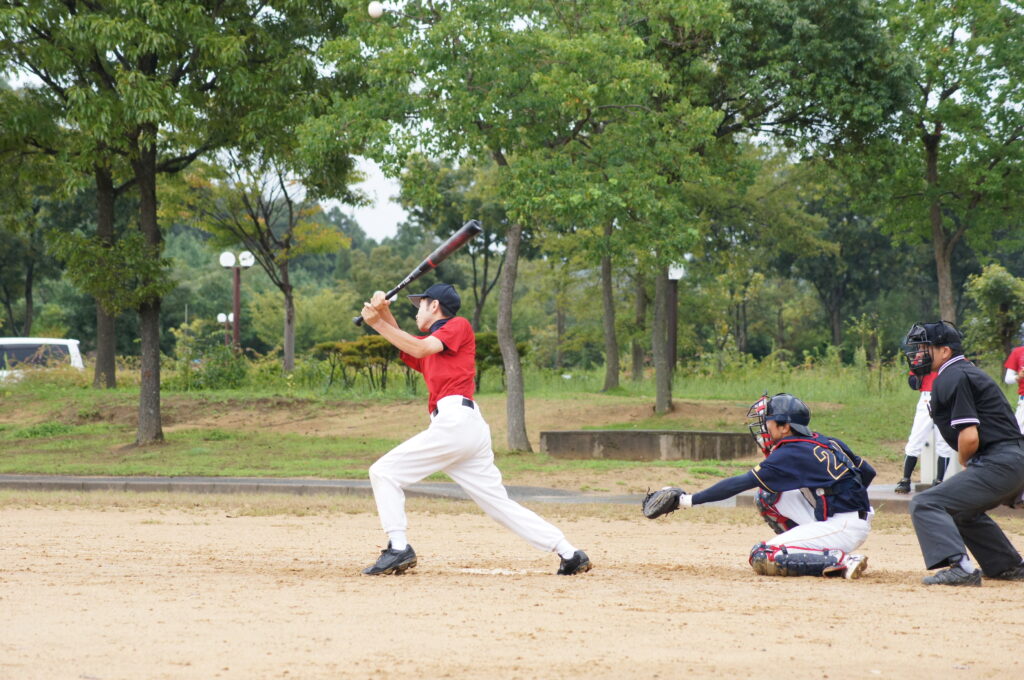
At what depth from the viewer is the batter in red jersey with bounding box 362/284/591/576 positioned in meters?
6.89

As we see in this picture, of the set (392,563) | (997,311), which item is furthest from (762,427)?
(997,311)

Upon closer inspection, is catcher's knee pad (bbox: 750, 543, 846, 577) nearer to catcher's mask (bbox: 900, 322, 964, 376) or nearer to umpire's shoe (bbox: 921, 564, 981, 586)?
umpire's shoe (bbox: 921, 564, 981, 586)

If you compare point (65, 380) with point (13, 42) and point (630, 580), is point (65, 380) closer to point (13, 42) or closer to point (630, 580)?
point (13, 42)

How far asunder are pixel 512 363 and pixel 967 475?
39.2ft

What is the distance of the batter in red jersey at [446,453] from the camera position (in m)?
6.89

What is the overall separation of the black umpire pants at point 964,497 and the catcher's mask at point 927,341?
682 millimetres

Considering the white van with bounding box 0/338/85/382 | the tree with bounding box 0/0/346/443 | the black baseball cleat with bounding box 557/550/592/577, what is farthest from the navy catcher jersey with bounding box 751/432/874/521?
the white van with bounding box 0/338/85/382

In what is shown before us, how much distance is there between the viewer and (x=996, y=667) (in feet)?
15.8

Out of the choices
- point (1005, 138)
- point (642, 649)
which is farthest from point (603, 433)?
point (642, 649)

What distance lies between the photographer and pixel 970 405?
693 centimetres

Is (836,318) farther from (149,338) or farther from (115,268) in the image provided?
(115,268)

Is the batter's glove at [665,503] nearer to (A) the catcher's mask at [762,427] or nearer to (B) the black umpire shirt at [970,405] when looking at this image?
(A) the catcher's mask at [762,427]

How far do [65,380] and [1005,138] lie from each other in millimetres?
21817

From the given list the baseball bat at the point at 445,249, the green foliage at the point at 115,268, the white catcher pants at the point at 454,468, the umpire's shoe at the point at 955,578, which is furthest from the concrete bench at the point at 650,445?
the white catcher pants at the point at 454,468
